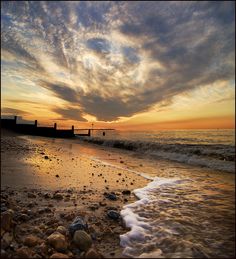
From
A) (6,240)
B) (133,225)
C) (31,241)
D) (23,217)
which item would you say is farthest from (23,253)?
(133,225)

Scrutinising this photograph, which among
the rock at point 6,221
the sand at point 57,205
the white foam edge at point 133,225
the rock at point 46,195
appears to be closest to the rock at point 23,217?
the sand at point 57,205

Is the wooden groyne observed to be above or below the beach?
above

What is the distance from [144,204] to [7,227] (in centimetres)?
302

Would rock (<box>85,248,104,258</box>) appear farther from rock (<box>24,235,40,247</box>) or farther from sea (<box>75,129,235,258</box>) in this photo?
rock (<box>24,235,40,247</box>)

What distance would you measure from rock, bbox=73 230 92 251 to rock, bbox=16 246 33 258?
2.08 feet

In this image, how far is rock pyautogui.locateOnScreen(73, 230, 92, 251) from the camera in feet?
10.6

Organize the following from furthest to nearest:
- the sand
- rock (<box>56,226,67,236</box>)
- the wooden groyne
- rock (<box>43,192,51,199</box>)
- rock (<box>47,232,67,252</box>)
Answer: the wooden groyne < rock (<box>43,192,51,199</box>) < rock (<box>56,226,67,236</box>) < the sand < rock (<box>47,232,67,252</box>)

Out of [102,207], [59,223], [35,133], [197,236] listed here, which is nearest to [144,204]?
[102,207]

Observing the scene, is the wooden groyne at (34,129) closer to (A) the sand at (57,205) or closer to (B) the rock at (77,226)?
(A) the sand at (57,205)

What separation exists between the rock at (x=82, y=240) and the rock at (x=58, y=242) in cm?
18

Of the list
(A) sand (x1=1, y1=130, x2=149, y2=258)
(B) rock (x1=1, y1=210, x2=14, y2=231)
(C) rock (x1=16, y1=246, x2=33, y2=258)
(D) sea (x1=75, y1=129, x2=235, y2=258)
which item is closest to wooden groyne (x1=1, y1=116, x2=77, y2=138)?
(A) sand (x1=1, y1=130, x2=149, y2=258)

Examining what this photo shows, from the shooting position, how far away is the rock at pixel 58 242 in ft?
10.3

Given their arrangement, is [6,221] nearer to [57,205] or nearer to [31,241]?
[31,241]

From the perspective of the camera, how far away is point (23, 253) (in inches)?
112
